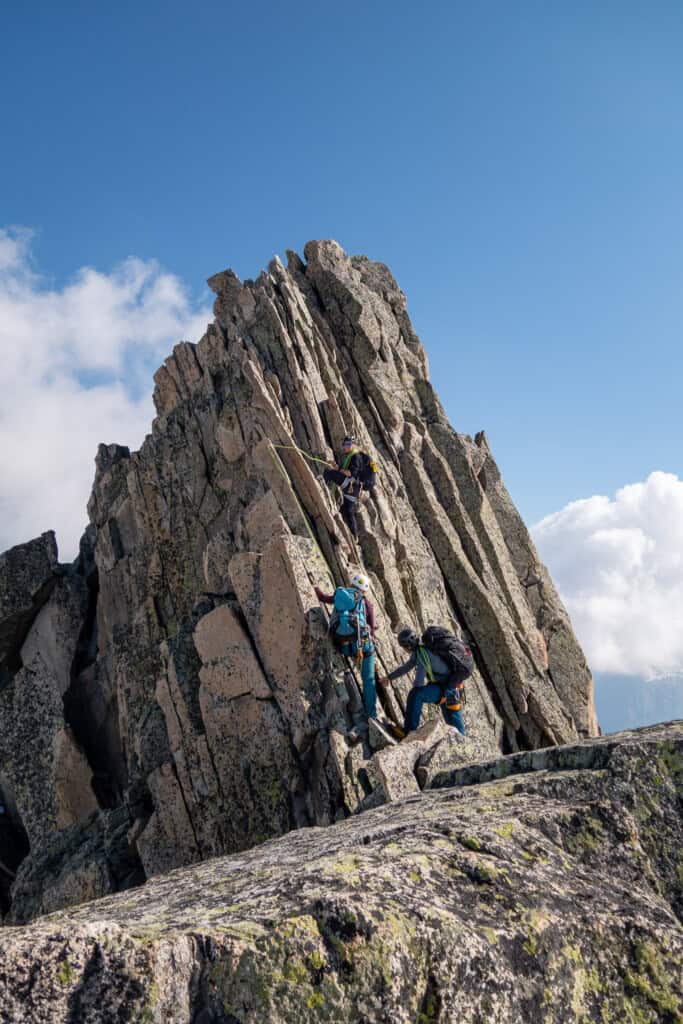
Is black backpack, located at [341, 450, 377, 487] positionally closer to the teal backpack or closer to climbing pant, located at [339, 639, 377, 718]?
the teal backpack

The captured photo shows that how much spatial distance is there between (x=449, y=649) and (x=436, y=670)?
33.2 inches

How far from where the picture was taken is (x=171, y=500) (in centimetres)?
4325

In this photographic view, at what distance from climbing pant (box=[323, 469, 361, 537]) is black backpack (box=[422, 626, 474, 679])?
335 inches

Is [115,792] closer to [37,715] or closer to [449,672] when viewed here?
[37,715]

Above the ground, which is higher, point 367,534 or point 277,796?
point 367,534

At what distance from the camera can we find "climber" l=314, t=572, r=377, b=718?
26000 millimetres

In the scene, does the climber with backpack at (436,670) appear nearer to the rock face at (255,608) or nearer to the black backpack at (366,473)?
the rock face at (255,608)

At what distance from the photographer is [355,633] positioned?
26359 millimetres

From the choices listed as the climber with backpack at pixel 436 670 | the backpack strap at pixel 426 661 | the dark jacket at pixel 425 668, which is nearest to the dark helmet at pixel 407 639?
the climber with backpack at pixel 436 670

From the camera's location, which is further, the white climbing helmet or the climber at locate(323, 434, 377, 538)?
the climber at locate(323, 434, 377, 538)

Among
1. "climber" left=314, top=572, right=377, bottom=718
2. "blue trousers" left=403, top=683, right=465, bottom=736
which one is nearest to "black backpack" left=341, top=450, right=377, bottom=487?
"climber" left=314, top=572, right=377, bottom=718

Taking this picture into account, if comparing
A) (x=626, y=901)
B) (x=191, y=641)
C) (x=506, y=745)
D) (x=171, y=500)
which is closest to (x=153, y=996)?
(x=626, y=901)

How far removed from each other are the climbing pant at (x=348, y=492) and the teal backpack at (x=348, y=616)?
23.2 feet

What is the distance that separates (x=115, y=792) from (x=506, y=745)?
20242 millimetres
